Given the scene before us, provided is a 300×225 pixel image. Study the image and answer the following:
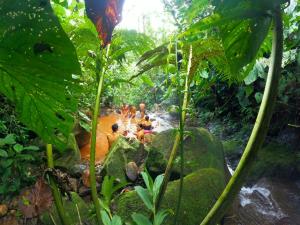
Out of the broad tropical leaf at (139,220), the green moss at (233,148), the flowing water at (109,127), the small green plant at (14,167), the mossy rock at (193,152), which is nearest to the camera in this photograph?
the broad tropical leaf at (139,220)

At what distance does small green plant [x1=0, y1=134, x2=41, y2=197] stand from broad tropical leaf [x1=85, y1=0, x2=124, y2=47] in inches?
70.0

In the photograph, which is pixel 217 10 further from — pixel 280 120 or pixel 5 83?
pixel 280 120

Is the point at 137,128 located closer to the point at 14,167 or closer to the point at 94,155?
the point at 14,167

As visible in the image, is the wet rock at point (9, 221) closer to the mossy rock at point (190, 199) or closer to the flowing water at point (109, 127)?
the mossy rock at point (190, 199)

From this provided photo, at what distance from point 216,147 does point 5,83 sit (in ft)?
11.0

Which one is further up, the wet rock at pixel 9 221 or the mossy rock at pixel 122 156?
the mossy rock at pixel 122 156

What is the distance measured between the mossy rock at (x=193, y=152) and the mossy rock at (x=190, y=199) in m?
0.41

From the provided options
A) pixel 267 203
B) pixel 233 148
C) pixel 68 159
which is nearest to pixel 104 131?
pixel 233 148

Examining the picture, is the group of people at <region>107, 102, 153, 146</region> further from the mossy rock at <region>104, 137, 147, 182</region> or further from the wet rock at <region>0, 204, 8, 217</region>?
the wet rock at <region>0, 204, 8, 217</region>

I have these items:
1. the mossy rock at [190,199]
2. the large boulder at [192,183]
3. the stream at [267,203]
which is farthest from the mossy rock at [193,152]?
the stream at [267,203]

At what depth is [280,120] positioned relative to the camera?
15.9 feet

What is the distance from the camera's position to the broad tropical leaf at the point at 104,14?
2.32 feet

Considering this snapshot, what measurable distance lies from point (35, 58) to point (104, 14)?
0.32 meters

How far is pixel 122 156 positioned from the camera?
131 inches
